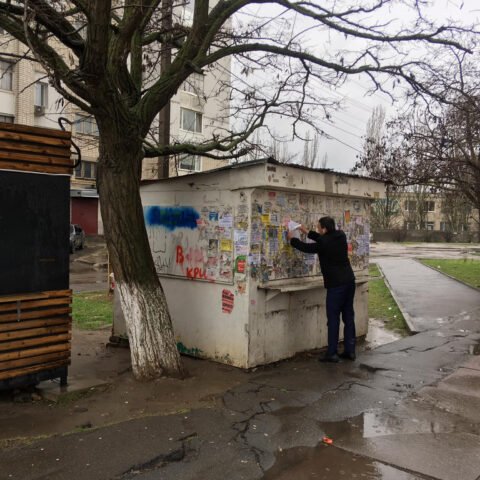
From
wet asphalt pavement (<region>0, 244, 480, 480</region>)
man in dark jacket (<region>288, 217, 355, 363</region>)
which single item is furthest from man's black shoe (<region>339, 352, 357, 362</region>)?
wet asphalt pavement (<region>0, 244, 480, 480</region>)

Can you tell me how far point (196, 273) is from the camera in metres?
6.72

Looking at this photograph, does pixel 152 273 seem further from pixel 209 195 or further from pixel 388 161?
pixel 388 161

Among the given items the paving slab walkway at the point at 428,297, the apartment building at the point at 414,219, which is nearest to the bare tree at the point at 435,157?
the paving slab walkway at the point at 428,297

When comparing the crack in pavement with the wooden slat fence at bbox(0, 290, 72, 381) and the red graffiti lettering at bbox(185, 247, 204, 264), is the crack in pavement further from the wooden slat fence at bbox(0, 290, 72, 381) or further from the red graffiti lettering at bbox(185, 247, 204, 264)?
the red graffiti lettering at bbox(185, 247, 204, 264)

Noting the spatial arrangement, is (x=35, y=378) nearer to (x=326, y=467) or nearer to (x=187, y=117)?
(x=326, y=467)

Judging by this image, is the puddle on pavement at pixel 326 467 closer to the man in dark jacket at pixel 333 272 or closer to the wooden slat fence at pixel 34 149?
the man in dark jacket at pixel 333 272

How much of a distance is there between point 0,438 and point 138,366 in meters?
1.75

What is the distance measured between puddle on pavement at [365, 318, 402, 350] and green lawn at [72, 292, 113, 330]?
4.70 metres

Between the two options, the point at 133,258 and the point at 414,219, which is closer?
the point at 133,258

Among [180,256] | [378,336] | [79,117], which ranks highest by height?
[79,117]

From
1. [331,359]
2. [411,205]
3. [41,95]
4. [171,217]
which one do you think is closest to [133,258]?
[171,217]

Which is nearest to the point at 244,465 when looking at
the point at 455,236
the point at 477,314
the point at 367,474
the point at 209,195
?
the point at 367,474

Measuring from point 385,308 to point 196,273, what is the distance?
6725mm

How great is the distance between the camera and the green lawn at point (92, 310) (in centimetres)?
946
